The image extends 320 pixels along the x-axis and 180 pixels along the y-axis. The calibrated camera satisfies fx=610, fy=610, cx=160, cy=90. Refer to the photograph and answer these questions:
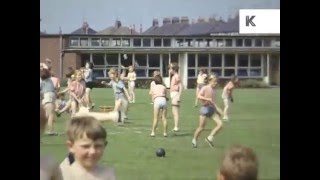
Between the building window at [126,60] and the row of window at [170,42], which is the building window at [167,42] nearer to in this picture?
the row of window at [170,42]

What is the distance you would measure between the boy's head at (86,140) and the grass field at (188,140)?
7 cm

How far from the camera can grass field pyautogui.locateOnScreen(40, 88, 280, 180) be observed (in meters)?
4.04

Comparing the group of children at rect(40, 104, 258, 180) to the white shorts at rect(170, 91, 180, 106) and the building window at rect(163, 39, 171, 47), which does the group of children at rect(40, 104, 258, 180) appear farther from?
the building window at rect(163, 39, 171, 47)

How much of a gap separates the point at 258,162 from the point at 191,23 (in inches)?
40.6

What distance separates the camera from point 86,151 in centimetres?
383

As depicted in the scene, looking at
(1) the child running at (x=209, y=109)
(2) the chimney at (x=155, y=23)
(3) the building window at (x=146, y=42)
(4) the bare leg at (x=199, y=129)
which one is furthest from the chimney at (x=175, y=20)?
(4) the bare leg at (x=199, y=129)

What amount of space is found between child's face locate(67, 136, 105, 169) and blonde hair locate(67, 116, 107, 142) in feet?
0.10

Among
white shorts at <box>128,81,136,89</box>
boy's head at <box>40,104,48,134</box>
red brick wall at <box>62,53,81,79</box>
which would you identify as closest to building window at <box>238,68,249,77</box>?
white shorts at <box>128,81,136,89</box>

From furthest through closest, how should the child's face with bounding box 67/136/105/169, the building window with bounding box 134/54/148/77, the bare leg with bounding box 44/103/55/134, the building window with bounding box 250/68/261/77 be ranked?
1. the building window with bounding box 250/68/261/77
2. the building window with bounding box 134/54/148/77
3. the bare leg with bounding box 44/103/55/134
4. the child's face with bounding box 67/136/105/169

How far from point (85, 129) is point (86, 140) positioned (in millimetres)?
99

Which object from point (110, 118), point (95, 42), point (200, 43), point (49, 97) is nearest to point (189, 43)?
point (200, 43)

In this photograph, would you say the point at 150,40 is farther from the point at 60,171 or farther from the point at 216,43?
the point at 60,171
